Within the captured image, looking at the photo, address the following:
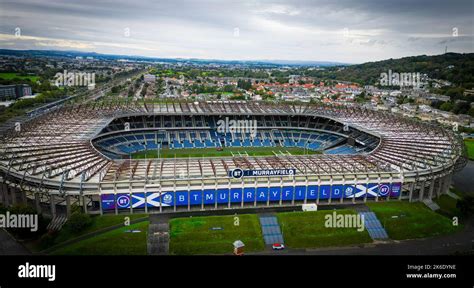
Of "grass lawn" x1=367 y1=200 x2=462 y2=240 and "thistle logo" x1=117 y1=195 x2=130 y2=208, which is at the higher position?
"thistle logo" x1=117 y1=195 x2=130 y2=208

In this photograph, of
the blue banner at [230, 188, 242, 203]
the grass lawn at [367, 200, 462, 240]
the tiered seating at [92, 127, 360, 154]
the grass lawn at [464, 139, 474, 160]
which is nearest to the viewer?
the grass lawn at [367, 200, 462, 240]

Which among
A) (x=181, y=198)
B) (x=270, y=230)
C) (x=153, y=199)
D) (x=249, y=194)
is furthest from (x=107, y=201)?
(x=270, y=230)

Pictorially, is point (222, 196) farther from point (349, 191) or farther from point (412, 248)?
point (412, 248)

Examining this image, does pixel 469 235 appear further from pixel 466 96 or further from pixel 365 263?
pixel 466 96

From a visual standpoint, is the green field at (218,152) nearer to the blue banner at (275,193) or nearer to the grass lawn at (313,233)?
the blue banner at (275,193)

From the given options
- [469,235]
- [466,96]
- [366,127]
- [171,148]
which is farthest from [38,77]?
[466,96]

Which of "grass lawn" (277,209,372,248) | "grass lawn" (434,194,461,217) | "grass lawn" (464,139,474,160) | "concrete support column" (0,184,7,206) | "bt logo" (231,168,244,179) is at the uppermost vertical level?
"bt logo" (231,168,244,179)

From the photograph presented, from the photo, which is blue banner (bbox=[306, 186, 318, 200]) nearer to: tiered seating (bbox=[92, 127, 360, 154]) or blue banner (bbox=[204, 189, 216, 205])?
blue banner (bbox=[204, 189, 216, 205])

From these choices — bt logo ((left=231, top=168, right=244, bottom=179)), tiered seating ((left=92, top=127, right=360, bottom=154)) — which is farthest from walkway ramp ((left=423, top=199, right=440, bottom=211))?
tiered seating ((left=92, top=127, right=360, bottom=154))
